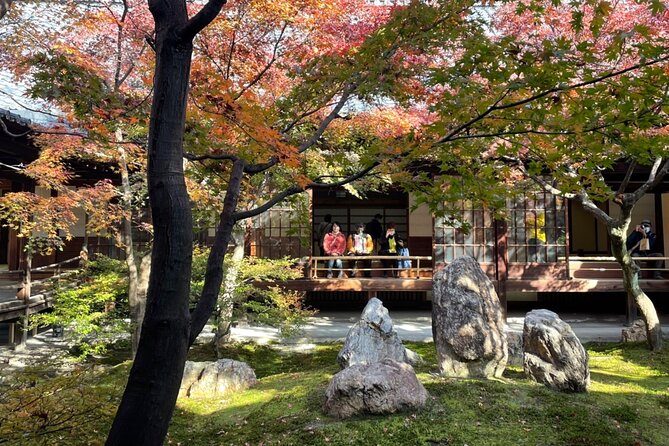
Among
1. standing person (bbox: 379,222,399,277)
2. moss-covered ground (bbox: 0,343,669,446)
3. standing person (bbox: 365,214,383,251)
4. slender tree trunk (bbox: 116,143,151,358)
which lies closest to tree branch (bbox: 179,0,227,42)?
moss-covered ground (bbox: 0,343,669,446)

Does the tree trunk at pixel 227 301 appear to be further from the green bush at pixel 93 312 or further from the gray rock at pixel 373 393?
the gray rock at pixel 373 393

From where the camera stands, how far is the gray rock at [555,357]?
5977 millimetres

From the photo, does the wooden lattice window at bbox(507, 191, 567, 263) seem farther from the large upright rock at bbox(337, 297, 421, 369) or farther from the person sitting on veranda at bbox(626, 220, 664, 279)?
the large upright rock at bbox(337, 297, 421, 369)

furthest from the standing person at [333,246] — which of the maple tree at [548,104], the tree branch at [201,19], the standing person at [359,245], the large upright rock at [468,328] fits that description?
the tree branch at [201,19]

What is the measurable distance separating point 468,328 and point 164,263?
495 cm

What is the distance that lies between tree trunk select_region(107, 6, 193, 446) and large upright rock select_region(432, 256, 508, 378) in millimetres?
4676

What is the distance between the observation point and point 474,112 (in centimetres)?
357

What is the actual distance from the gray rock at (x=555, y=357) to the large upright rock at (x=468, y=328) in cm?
41

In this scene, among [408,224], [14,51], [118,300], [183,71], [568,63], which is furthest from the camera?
[408,224]

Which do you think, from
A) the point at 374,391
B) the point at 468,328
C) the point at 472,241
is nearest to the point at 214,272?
the point at 374,391

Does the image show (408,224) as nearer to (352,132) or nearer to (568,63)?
(352,132)

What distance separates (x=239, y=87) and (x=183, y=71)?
12.7 ft

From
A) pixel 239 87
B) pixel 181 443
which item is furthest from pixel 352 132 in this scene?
pixel 181 443

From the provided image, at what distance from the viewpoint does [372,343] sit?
7.11 meters
